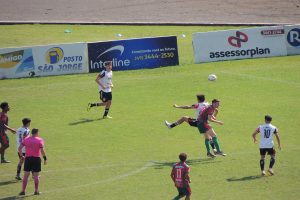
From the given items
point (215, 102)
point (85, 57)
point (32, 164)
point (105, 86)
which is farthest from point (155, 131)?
point (85, 57)

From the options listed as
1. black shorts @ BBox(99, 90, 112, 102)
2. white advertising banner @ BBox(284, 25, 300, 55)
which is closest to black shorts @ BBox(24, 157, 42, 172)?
black shorts @ BBox(99, 90, 112, 102)

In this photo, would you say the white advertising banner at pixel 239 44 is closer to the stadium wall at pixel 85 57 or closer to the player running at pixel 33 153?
the stadium wall at pixel 85 57

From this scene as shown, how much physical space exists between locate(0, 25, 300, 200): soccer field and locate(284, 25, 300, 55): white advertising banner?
3.07 ft

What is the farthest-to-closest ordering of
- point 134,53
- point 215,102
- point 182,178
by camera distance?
point 134,53 → point 215,102 → point 182,178

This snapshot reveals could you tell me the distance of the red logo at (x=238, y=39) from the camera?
4025cm

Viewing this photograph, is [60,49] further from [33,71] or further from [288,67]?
[288,67]

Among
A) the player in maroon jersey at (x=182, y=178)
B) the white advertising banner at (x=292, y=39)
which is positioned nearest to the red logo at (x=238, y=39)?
the white advertising banner at (x=292, y=39)

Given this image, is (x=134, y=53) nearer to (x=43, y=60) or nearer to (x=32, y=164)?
(x=43, y=60)

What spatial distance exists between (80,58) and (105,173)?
16.9 m

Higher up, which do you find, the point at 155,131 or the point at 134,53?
the point at 134,53

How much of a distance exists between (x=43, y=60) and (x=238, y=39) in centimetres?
1141

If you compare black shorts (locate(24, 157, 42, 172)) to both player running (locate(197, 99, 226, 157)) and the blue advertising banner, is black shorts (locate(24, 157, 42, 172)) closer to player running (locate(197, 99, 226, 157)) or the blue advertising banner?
player running (locate(197, 99, 226, 157))

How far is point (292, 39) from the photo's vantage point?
135 ft

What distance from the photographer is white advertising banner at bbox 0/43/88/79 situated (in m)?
38.1
